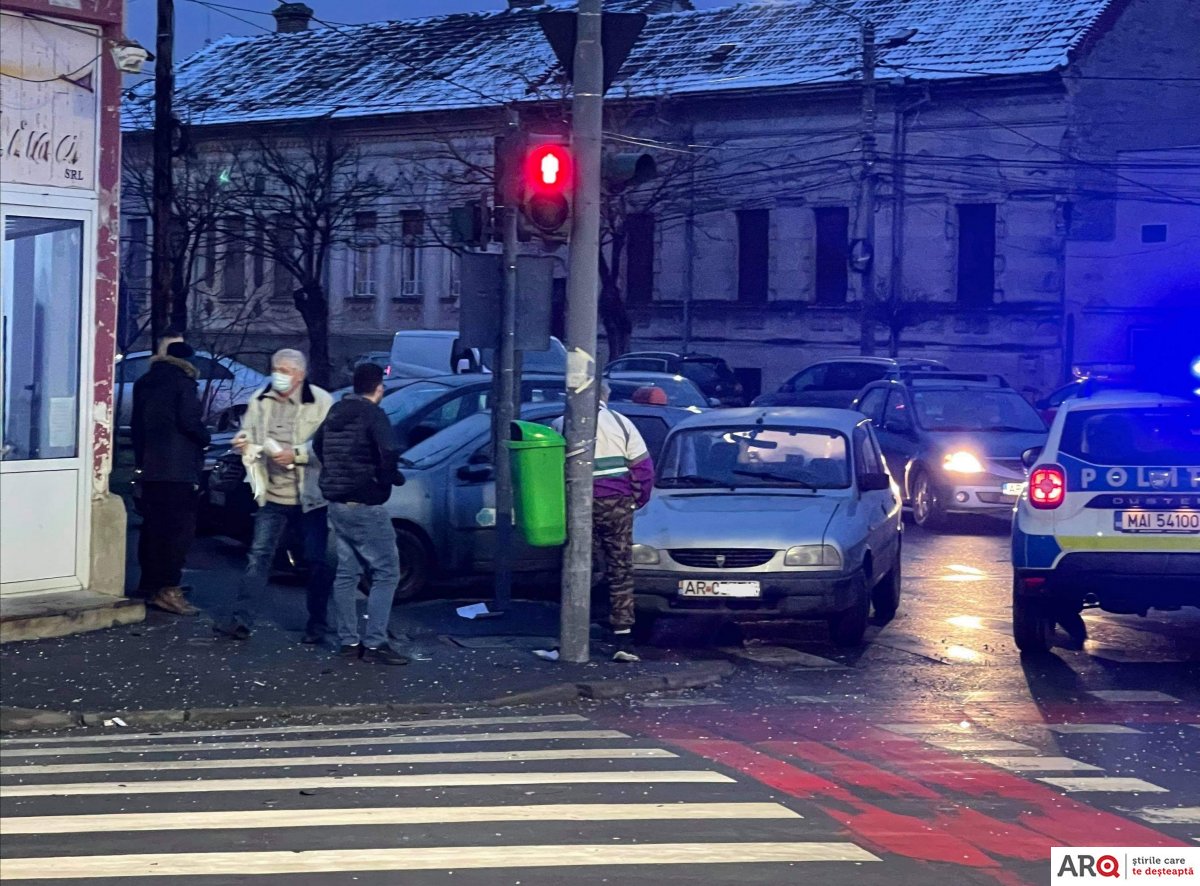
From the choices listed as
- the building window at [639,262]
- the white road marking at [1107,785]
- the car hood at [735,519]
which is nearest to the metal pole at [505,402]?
the car hood at [735,519]

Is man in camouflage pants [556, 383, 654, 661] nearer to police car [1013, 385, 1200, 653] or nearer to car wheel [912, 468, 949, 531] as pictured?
police car [1013, 385, 1200, 653]

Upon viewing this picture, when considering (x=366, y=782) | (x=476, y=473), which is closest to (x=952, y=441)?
(x=476, y=473)

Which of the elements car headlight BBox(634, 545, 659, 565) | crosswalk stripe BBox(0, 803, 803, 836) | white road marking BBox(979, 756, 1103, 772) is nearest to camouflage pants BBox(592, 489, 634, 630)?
car headlight BBox(634, 545, 659, 565)

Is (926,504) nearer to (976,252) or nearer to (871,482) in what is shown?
(871,482)

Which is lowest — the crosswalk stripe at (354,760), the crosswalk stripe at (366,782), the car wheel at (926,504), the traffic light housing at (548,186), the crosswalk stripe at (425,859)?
the crosswalk stripe at (354,760)

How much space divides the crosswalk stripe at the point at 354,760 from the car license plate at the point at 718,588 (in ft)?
10.8

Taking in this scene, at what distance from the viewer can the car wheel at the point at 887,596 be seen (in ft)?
43.7

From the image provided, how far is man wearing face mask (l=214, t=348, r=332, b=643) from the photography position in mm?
11047

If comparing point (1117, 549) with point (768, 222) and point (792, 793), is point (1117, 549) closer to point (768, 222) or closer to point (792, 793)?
point (792, 793)

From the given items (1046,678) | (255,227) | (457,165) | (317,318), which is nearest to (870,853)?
(1046,678)

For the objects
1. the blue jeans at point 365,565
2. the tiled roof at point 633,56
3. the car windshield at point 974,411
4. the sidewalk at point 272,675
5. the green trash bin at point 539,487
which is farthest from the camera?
the tiled roof at point 633,56

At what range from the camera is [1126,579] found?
1114 centimetres

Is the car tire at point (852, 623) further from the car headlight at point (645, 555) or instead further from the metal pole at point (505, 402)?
the metal pole at point (505, 402)

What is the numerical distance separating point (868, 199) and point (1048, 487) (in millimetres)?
29893
